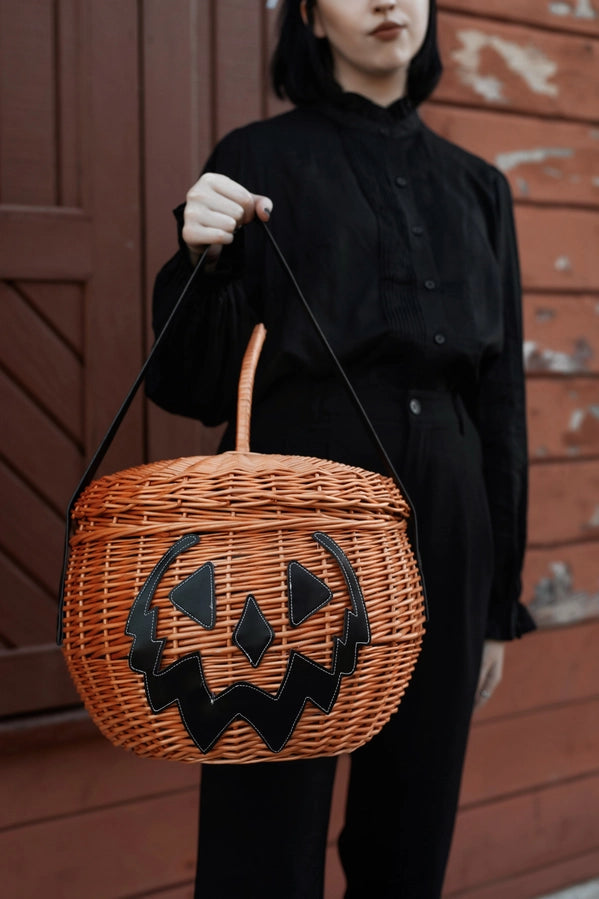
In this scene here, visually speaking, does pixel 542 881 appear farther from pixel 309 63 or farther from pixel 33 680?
pixel 309 63

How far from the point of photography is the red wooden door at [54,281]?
6.23ft

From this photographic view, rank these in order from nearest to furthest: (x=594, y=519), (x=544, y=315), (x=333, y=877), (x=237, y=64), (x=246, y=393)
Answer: (x=246, y=393)
(x=237, y=64)
(x=333, y=877)
(x=544, y=315)
(x=594, y=519)

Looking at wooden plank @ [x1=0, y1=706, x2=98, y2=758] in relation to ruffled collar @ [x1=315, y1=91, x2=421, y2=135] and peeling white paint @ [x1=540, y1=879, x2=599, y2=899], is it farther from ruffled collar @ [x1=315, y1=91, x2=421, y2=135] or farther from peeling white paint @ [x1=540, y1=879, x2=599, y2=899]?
peeling white paint @ [x1=540, y1=879, x2=599, y2=899]

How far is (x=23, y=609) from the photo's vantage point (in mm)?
1931

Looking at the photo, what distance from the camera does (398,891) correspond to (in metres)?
1.49

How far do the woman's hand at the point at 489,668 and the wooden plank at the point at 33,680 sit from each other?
79 cm

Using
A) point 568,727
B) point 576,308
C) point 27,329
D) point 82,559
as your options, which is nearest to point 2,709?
point 27,329

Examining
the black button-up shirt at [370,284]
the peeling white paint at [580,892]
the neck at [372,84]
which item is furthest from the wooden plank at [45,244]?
the peeling white paint at [580,892]

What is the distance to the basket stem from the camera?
1.14 m

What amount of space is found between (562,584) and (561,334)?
667mm

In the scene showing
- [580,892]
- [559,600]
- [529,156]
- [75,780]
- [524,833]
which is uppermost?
[529,156]

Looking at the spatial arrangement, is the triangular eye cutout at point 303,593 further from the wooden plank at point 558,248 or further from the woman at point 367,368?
the wooden plank at point 558,248

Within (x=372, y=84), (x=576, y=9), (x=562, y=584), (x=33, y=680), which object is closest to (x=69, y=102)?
(x=372, y=84)

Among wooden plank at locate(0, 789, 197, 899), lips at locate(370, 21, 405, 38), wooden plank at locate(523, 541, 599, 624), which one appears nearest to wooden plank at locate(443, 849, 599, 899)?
wooden plank at locate(523, 541, 599, 624)
